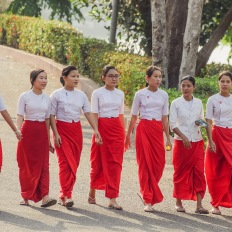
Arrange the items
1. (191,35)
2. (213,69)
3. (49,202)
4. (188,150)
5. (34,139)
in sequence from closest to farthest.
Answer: (49,202)
(34,139)
(188,150)
(191,35)
(213,69)

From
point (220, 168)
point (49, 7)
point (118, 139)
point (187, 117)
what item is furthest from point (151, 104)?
point (49, 7)

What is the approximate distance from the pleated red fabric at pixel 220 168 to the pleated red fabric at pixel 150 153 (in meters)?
0.57

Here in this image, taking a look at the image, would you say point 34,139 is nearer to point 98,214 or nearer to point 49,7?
point 98,214

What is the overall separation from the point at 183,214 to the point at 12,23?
62.5 ft

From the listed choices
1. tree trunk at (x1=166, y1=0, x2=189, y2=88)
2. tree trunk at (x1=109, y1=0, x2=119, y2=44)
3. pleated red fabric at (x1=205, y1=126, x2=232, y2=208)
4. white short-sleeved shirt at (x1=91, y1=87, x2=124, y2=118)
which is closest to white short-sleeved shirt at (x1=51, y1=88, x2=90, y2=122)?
white short-sleeved shirt at (x1=91, y1=87, x2=124, y2=118)

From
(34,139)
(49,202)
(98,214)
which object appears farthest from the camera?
(34,139)

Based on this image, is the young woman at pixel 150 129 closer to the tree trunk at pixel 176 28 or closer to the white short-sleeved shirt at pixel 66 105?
the white short-sleeved shirt at pixel 66 105

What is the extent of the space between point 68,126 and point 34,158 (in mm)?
516

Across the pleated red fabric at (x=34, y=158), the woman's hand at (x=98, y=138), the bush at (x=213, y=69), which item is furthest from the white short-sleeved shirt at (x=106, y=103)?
the bush at (x=213, y=69)

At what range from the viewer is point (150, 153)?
12461 mm

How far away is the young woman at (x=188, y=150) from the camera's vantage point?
40.5 ft

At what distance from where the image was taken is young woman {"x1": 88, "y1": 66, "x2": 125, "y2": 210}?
1245 cm

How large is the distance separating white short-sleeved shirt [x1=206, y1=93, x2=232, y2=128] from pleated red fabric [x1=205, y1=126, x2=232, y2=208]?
0.08 metres

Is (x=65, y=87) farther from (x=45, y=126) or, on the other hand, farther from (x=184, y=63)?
(x=184, y=63)
